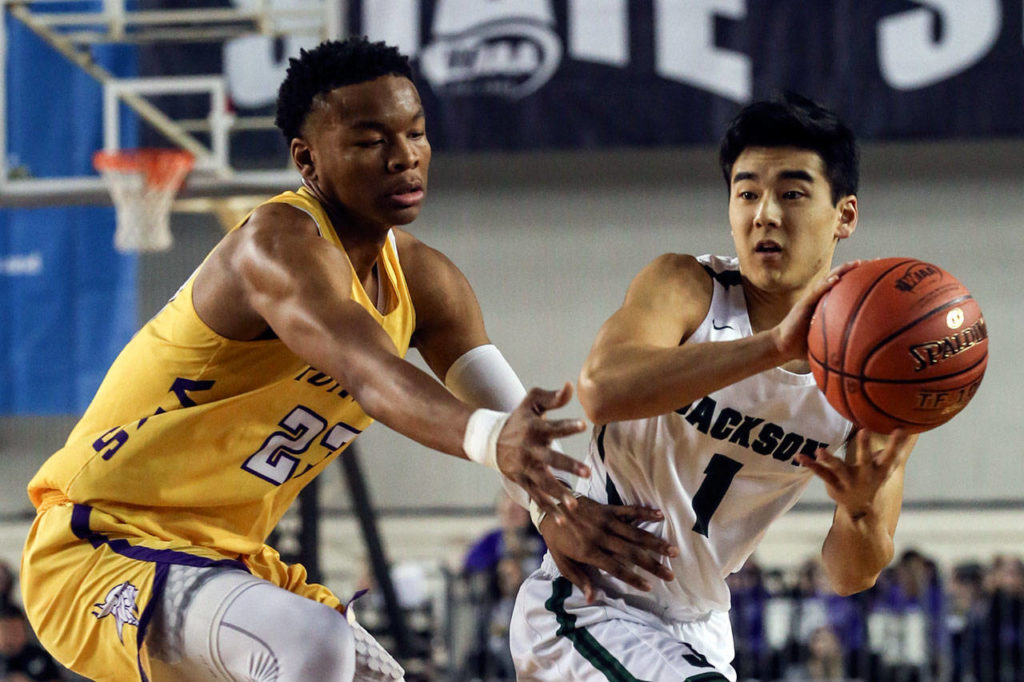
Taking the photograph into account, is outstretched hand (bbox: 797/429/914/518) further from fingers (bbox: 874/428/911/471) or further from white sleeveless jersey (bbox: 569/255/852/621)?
white sleeveless jersey (bbox: 569/255/852/621)

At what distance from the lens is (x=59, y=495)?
3.22 m

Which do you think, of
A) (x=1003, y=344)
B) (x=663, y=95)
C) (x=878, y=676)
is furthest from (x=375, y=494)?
(x=1003, y=344)

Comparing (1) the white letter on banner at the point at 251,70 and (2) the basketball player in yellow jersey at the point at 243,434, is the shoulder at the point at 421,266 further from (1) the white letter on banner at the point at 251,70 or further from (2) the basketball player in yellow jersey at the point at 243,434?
(1) the white letter on banner at the point at 251,70

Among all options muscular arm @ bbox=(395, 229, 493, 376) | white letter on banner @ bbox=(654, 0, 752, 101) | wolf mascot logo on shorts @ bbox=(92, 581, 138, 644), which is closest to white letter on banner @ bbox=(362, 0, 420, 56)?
white letter on banner @ bbox=(654, 0, 752, 101)

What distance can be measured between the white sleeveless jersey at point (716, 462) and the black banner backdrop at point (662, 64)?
7.58 meters

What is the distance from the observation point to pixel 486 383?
3467mm

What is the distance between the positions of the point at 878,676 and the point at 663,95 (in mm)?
5450

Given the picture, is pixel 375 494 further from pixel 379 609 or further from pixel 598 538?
pixel 598 538

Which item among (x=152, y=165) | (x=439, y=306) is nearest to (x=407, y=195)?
(x=439, y=306)

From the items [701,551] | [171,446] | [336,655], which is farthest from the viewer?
[701,551]

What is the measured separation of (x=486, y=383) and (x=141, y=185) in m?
4.68

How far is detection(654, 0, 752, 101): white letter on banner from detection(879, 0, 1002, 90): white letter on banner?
48.9 inches

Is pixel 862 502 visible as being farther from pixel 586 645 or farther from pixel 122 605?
pixel 122 605

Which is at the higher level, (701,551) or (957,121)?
Answer: (957,121)
